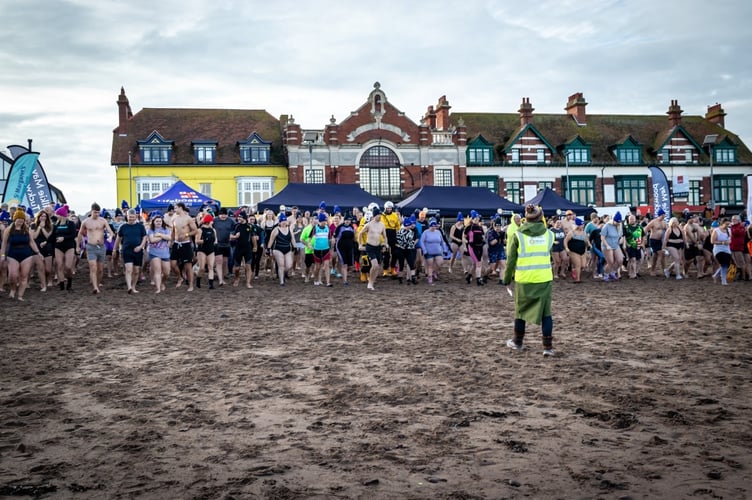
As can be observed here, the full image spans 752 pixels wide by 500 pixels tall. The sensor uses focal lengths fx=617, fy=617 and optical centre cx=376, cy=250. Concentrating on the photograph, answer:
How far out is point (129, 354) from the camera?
23.9ft

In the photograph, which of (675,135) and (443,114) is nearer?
(443,114)

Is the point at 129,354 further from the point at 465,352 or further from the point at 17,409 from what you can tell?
the point at 465,352

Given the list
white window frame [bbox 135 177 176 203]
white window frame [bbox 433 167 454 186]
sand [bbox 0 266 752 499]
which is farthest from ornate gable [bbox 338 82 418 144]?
sand [bbox 0 266 752 499]

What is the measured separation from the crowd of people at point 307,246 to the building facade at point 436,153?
2468 cm

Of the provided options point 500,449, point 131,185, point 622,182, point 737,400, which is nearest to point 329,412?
point 500,449

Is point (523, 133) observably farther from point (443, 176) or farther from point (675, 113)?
point (675, 113)

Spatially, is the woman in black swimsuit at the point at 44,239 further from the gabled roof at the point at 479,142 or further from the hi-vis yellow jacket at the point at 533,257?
the gabled roof at the point at 479,142

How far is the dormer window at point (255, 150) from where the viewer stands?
146 feet

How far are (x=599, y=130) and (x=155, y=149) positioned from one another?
34.6 m

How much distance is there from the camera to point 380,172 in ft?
145

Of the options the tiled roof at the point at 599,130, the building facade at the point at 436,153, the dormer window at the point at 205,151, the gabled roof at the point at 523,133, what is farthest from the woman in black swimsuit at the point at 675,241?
the dormer window at the point at 205,151

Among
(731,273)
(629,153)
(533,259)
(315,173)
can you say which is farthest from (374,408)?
(629,153)

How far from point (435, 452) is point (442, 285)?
458 inches

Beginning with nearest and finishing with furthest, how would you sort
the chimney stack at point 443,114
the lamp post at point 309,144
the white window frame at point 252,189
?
the lamp post at point 309,144 → the white window frame at point 252,189 → the chimney stack at point 443,114
